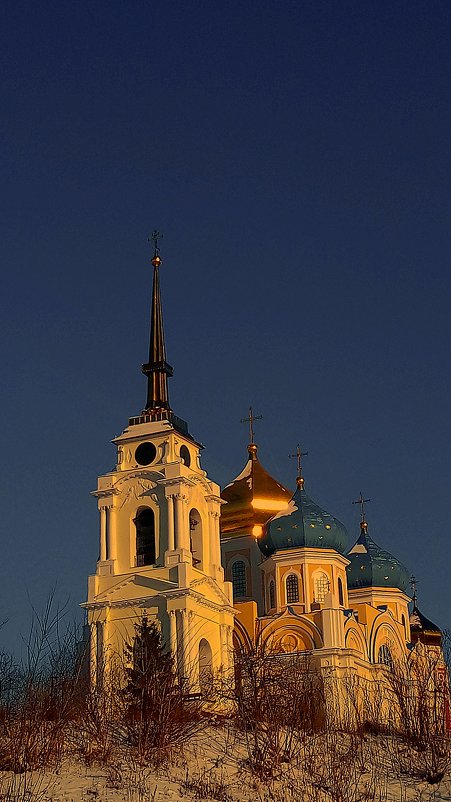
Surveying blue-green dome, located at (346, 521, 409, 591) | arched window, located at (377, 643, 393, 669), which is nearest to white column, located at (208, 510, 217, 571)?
arched window, located at (377, 643, 393, 669)

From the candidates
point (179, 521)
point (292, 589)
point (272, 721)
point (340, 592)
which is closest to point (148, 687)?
point (272, 721)

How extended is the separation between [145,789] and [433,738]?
529 centimetres

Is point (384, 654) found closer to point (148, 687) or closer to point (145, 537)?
point (145, 537)

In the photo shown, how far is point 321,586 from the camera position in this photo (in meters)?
50.9

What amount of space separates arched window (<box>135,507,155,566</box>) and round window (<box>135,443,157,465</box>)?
192 cm

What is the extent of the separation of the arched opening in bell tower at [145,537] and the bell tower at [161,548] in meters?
0.03

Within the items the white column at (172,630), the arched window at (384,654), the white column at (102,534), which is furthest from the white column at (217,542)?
the arched window at (384,654)

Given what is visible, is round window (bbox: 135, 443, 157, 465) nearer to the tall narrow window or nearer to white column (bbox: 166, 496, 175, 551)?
white column (bbox: 166, 496, 175, 551)

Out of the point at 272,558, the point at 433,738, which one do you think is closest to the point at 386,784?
the point at 433,738

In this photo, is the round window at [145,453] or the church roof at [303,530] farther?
the church roof at [303,530]

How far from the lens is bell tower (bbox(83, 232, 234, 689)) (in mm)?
43094

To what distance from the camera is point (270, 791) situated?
849 inches

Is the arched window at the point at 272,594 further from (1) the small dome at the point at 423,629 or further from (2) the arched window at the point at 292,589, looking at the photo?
(1) the small dome at the point at 423,629

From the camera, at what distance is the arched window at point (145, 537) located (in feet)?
146
